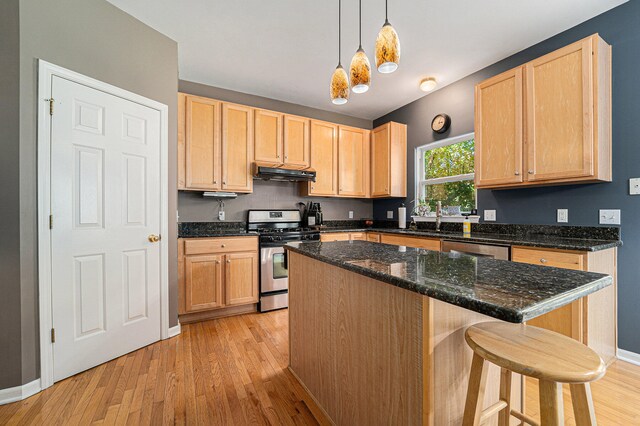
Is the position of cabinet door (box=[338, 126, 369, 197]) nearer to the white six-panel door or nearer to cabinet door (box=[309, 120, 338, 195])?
cabinet door (box=[309, 120, 338, 195])

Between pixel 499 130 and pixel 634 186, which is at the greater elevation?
pixel 499 130

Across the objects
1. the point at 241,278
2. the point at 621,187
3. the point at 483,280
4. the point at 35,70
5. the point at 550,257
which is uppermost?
the point at 35,70

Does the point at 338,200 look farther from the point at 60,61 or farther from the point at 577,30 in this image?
the point at 60,61

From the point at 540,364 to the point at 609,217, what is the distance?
2.18m

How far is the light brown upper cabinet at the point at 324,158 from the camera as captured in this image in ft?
12.9

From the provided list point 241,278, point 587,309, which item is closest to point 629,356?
point 587,309

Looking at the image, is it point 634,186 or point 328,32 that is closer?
point 634,186

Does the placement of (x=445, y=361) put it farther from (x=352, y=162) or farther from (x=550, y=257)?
(x=352, y=162)

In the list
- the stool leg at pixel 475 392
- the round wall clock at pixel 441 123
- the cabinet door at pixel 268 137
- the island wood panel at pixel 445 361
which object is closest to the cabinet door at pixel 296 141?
the cabinet door at pixel 268 137

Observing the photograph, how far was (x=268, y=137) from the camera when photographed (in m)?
3.59

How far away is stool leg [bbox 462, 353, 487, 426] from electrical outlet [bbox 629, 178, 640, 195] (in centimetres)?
224

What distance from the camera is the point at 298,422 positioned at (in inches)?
59.0

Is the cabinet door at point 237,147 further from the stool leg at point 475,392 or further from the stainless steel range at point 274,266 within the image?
the stool leg at point 475,392

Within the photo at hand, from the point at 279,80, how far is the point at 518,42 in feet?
8.25
